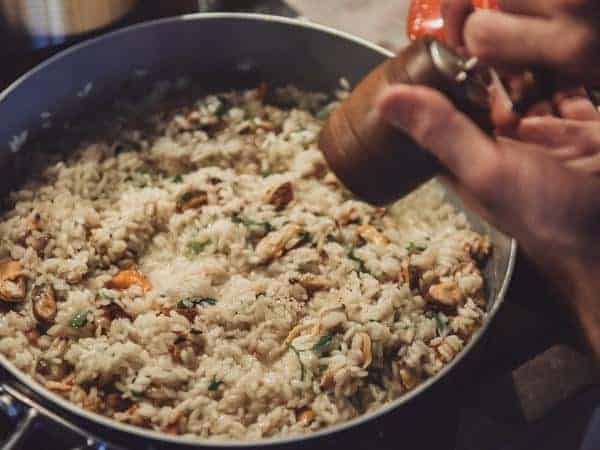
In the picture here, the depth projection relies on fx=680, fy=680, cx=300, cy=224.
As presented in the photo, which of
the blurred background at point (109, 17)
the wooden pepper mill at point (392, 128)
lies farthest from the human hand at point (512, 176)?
the blurred background at point (109, 17)

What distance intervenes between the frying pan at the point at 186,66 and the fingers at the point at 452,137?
49 centimetres

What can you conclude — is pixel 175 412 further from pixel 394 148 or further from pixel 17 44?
pixel 17 44

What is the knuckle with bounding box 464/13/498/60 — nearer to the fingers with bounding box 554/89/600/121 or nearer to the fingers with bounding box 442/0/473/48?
the fingers with bounding box 442/0/473/48

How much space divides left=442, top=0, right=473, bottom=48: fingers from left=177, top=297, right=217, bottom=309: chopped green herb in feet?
2.34

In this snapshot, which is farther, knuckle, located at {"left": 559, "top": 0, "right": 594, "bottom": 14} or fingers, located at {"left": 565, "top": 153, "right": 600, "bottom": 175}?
fingers, located at {"left": 565, "top": 153, "right": 600, "bottom": 175}

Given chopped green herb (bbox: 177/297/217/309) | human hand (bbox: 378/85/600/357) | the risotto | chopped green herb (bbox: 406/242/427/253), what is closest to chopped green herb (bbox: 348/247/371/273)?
the risotto

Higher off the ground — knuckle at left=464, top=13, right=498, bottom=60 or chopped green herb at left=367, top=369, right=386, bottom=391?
knuckle at left=464, top=13, right=498, bottom=60

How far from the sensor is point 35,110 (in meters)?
1.67

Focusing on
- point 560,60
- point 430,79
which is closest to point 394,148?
point 430,79

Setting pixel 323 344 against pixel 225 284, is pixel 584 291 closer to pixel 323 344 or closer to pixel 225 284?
pixel 323 344

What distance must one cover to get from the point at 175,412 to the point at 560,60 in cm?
91

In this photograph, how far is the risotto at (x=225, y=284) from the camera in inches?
51.3

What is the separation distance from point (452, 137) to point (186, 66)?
3.72 ft

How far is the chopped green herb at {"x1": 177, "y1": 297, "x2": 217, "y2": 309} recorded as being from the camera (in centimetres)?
142
